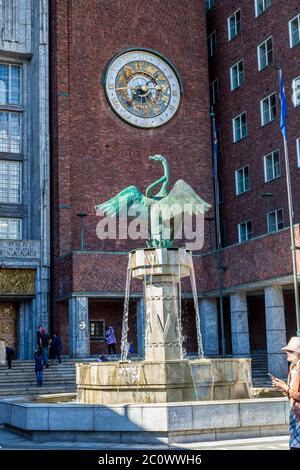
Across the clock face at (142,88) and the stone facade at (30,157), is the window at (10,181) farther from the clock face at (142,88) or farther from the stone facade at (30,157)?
the clock face at (142,88)

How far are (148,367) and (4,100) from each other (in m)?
29.1

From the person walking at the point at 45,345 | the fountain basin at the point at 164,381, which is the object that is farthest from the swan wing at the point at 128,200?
the person walking at the point at 45,345

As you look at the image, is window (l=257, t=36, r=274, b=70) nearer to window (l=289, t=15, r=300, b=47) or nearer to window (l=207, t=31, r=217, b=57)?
window (l=289, t=15, r=300, b=47)

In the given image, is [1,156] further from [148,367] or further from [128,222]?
[148,367]

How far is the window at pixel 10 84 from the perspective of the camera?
4138 centimetres

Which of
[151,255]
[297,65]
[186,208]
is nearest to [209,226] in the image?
[297,65]

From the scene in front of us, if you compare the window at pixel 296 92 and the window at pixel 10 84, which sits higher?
the window at pixel 10 84

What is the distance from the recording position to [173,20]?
4206 centimetres

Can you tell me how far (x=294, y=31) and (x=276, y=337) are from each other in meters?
16.2

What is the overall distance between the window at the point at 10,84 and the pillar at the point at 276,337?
2055 centimetres

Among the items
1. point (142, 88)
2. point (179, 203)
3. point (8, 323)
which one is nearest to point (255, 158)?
point (142, 88)

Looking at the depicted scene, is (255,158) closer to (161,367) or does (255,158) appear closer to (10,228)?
(10,228)

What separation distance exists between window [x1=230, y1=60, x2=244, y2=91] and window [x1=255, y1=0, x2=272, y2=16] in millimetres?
2945

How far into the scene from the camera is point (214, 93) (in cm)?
4394
